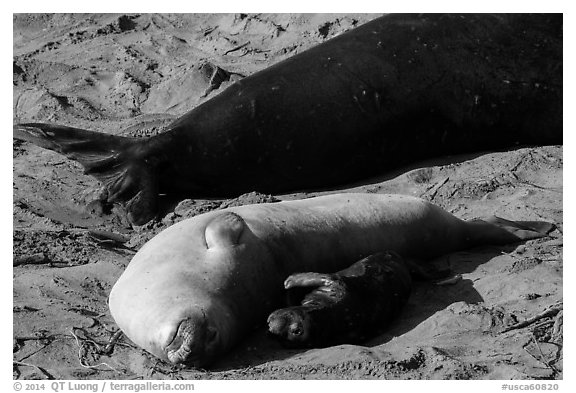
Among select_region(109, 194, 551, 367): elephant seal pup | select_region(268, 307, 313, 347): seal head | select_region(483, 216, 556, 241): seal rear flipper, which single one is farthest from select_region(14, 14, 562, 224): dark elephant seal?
select_region(268, 307, 313, 347): seal head

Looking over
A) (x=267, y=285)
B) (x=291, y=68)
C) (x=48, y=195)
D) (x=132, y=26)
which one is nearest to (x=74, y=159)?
(x=48, y=195)

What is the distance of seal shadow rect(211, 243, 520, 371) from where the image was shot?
5281mm

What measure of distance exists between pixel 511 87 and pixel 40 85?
404 cm

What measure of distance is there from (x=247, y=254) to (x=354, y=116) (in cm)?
241

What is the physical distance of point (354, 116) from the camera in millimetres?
7797

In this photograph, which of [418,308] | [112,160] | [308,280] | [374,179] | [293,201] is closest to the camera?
[308,280]

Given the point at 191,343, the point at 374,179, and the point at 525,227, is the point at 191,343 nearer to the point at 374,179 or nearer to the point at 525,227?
the point at 525,227

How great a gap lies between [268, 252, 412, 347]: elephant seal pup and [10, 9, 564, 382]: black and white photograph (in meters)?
0.01

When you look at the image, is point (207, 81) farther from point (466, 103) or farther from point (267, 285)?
point (267, 285)

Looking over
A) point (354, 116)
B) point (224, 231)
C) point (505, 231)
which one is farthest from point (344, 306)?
point (354, 116)

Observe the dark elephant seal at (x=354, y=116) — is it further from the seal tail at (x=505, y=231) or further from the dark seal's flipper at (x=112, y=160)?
the seal tail at (x=505, y=231)

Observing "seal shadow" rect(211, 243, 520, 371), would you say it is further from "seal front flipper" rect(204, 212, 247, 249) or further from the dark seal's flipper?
the dark seal's flipper

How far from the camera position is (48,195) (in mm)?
7281

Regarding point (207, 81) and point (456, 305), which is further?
point (207, 81)
